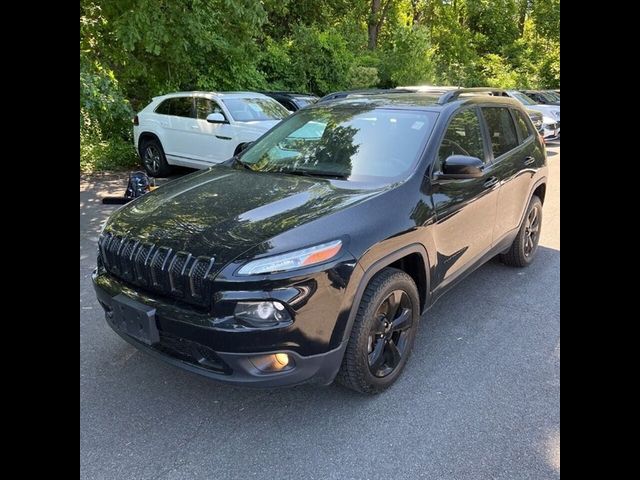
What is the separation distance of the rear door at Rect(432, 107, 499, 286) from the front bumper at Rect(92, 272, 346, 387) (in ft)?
3.81

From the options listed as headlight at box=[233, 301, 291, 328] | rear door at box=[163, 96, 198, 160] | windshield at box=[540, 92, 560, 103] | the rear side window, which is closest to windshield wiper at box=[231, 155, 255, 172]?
headlight at box=[233, 301, 291, 328]

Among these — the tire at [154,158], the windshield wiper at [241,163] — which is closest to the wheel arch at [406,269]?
the windshield wiper at [241,163]

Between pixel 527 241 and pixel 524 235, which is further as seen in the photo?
pixel 527 241

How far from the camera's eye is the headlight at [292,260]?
2422 millimetres

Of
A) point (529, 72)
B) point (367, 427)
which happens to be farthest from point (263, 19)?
point (529, 72)

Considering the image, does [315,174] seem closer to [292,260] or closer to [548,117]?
[292,260]

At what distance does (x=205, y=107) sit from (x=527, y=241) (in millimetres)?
6224

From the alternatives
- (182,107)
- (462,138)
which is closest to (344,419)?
(462,138)

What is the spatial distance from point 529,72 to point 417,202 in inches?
1142

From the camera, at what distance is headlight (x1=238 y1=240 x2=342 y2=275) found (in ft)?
7.95

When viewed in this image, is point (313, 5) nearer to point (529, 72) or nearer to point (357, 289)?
point (529, 72)

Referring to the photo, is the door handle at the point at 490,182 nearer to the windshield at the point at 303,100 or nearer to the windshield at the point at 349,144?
the windshield at the point at 349,144

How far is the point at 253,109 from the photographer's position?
9.17 metres

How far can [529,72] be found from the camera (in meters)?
28.4
